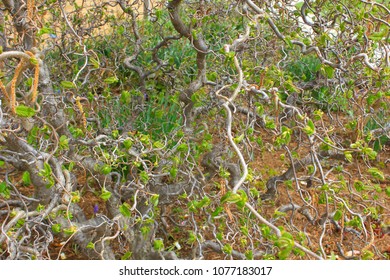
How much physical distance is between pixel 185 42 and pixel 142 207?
2.17m

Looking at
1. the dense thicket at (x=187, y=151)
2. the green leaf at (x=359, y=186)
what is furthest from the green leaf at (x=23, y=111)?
the green leaf at (x=359, y=186)

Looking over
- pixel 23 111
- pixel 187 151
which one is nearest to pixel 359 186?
pixel 187 151

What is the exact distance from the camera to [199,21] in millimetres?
2783

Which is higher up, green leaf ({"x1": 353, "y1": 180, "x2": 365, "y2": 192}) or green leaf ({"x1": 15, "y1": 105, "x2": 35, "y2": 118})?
green leaf ({"x1": 15, "y1": 105, "x2": 35, "y2": 118})

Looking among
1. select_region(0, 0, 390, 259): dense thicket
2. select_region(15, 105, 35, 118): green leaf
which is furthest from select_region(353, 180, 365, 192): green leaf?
select_region(15, 105, 35, 118): green leaf

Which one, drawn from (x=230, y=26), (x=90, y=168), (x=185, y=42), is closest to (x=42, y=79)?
(x=90, y=168)

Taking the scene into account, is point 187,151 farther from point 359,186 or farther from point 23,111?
point 23,111

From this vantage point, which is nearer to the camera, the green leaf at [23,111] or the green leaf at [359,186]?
the green leaf at [23,111]

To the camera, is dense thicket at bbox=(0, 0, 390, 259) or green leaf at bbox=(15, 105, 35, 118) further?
dense thicket at bbox=(0, 0, 390, 259)

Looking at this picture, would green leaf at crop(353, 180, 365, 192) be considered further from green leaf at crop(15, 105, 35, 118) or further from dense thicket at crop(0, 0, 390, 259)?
green leaf at crop(15, 105, 35, 118)

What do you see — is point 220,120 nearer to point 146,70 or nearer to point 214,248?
point 146,70

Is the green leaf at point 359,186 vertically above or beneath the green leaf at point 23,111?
beneath

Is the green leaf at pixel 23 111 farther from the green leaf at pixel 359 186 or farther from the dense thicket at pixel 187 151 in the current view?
the green leaf at pixel 359 186

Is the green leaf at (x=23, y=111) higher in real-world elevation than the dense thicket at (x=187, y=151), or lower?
higher
